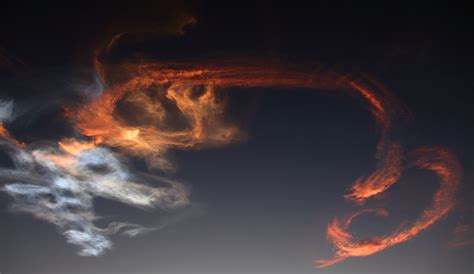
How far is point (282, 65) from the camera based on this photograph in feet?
19.8

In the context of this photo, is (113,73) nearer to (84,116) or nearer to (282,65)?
(84,116)

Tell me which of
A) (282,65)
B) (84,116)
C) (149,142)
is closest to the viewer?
(282,65)

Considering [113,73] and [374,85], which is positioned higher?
[113,73]

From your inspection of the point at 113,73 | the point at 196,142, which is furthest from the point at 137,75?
the point at 196,142

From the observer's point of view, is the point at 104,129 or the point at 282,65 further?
the point at 104,129

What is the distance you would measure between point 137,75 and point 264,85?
2.75m

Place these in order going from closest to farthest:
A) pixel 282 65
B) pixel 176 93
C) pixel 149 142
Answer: pixel 282 65 → pixel 176 93 → pixel 149 142

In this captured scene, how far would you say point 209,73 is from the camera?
6.10 meters

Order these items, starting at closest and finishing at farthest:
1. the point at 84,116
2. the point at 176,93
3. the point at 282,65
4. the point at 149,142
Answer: the point at 282,65 < the point at 176,93 < the point at 84,116 < the point at 149,142

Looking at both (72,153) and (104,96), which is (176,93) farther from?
(72,153)

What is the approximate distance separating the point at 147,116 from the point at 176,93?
1.04m

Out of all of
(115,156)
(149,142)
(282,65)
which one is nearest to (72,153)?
(115,156)

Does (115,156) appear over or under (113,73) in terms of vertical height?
under

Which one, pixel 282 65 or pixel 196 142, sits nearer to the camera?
pixel 282 65
